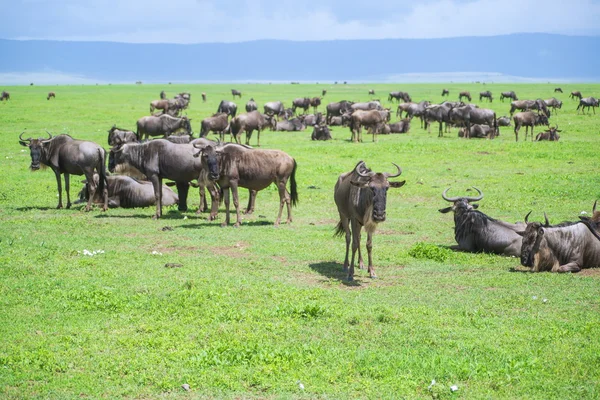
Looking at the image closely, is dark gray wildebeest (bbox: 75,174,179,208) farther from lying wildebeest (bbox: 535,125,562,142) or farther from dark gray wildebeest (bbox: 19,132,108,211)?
lying wildebeest (bbox: 535,125,562,142)

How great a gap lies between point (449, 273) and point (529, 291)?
163 centimetres

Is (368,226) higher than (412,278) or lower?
higher

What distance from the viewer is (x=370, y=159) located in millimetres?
27016

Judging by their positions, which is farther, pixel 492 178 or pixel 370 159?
pixel 370 159

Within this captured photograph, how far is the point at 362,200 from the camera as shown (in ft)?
36.5

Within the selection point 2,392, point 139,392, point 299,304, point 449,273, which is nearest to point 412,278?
point 449,273

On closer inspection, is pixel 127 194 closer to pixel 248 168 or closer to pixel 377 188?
pixel 248 168

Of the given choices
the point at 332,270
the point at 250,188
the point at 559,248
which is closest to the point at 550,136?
the point at 250,188

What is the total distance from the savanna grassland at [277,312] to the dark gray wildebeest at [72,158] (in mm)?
806

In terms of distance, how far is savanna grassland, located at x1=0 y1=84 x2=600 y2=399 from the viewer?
7.26 metres

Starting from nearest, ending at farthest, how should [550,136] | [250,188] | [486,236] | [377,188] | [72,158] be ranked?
[377,188] → [486,236] → [250,188] → [72,158] → [550,136]

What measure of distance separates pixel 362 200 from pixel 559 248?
358 centimetres

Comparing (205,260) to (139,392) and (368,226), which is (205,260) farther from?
(139,392)

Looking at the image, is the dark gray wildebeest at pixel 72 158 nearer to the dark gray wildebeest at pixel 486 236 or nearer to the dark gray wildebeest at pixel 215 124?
the dark gray wildebeest at pixel 486 236
